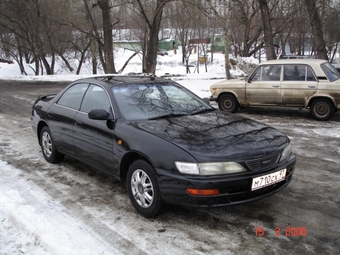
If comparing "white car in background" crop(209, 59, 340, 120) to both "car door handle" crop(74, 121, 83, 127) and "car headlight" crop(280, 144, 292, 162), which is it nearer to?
"car headlight" crop(280, 144, 292, 162)

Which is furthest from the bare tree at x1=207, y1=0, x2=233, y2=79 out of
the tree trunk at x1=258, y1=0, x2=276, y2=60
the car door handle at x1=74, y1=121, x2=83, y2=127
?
the car door handle at x1=74, y1=121, x2=83, y2=127

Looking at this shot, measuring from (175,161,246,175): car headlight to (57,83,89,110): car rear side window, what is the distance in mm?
2247

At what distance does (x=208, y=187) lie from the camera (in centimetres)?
314

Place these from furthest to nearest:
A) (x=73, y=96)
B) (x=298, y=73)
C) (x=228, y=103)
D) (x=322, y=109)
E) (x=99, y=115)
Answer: (x=228, y=103)
(x=298, y=73)
(x=322, y=109)
(x=73, y=96)
(x=99, y=115)

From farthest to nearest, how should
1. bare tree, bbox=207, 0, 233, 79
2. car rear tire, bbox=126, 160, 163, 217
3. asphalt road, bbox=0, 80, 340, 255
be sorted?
bare tree, bbox=207, 0, 233, 79 < car rear tire, bbox=126, 160, 163, 217 < asphalt road, bbox=0, 80, 340, 255

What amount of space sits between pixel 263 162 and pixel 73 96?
3013mm

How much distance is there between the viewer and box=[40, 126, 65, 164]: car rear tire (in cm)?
529

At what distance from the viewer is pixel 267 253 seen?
9.68 feet

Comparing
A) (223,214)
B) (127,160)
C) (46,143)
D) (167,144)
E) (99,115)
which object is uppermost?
(99,115)

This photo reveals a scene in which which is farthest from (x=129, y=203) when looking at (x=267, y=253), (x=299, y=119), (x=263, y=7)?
(x=263, y=7)

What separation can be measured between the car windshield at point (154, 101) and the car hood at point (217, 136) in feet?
0.68

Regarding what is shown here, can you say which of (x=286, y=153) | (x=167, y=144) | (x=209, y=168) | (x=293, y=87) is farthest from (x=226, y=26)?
(x=209, y=168)

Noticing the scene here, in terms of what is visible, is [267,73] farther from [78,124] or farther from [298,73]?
[78,124]

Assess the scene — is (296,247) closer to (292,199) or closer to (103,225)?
(292,199)
